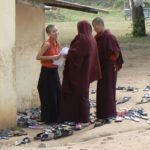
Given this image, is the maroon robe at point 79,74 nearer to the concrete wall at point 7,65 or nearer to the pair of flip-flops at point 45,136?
the concrete wall at point 7,65

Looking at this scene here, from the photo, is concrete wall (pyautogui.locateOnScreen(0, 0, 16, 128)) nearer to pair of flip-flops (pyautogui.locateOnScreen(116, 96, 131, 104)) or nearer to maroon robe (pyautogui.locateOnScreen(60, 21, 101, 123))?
maroon robe (pyautogui.locateOnScreen(60, 21, 101, 123))

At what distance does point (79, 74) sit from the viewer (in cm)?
956

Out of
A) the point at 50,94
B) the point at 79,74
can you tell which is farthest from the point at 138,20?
the point at 79,74

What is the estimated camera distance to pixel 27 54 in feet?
38.3

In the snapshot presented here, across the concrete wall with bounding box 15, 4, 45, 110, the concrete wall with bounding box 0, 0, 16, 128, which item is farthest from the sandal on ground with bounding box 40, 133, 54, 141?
the concrete wall with bounding box 15, 4, 45, 110

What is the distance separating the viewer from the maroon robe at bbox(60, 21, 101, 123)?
945cm

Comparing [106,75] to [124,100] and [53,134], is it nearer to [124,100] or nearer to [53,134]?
[53,134]

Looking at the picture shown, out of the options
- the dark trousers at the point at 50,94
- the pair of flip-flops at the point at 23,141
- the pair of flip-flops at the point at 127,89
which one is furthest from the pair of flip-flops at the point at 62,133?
the pair of flip-flops at the point at 127,89

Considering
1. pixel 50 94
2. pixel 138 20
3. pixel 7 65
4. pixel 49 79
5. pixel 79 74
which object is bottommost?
pixel 50 94

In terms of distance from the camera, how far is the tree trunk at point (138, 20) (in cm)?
2623

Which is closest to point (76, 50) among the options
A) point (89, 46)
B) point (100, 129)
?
point (89, 46)

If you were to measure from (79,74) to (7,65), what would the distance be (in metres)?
1.19

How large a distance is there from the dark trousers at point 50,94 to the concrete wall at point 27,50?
1425 millimetres

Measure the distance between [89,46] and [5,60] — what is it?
1.39 m
